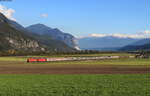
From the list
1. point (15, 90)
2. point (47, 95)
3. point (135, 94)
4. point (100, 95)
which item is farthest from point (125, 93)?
point (15, 90)

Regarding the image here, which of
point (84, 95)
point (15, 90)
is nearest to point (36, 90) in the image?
point (15, 90)

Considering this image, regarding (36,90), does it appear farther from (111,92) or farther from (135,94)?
(135,94)

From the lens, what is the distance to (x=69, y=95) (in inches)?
811

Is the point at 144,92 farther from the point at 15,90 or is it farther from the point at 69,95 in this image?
the point at 15,90

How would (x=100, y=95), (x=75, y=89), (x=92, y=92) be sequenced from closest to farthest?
(x=100, y=95) → (x=92, y=92) → (x=75, y=89)

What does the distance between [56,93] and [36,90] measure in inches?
96.7

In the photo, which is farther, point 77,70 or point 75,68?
point 75,68

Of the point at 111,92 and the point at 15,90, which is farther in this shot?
the point at 15,90

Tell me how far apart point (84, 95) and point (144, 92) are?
4839mm

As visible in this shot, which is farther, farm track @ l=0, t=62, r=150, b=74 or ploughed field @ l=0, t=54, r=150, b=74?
ploughed field @ l=0, t=54, r=150, b=74

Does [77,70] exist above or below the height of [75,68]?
below

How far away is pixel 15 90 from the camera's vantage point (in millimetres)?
23547

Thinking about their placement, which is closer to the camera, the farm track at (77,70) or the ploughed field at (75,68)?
the farm track at (77,70)

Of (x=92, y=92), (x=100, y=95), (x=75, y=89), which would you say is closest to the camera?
(x=100, y=95)
